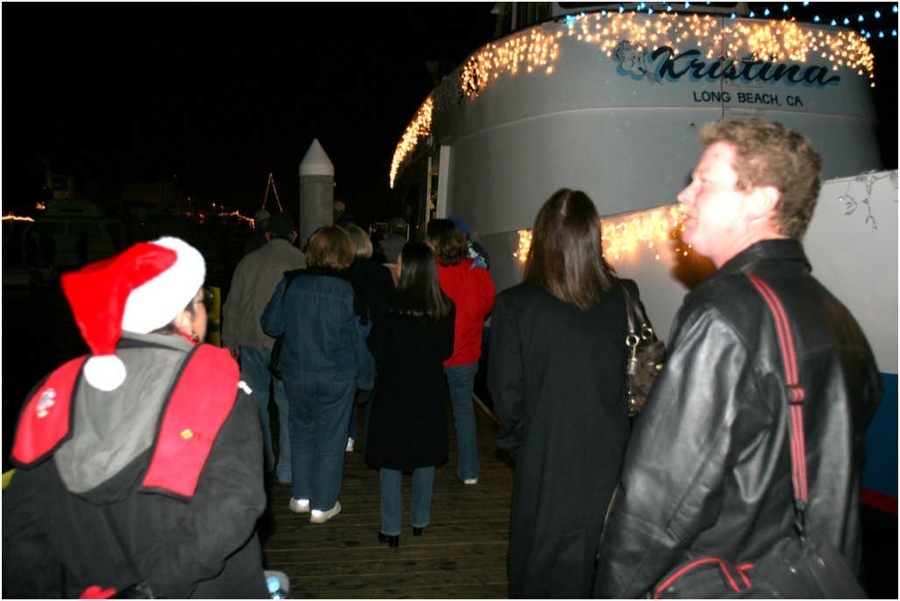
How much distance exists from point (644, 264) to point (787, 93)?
3.68 m

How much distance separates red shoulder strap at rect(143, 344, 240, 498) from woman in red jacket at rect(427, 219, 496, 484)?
3360 mm

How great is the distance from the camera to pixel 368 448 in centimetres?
431

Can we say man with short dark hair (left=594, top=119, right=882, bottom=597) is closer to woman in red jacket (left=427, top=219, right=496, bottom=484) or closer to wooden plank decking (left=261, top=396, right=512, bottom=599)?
wooden plank decking (left=261, top=396, right=512, bottom=599)

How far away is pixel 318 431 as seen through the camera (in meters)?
4.70

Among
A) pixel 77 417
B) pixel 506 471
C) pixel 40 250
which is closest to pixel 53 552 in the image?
pixel 77 417

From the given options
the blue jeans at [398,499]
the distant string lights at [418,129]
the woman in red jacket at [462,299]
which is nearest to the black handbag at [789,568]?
the blue jeans at [398,499]

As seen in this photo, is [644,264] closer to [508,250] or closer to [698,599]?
[508,250]

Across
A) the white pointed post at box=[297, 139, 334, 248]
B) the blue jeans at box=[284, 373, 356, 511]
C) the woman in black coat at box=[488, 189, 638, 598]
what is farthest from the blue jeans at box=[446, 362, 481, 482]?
the white pointed post at box=[297, 139, 334, 248]

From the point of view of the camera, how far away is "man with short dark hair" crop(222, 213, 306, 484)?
542 centimetres

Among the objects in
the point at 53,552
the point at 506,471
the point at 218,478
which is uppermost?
the point at 218,478

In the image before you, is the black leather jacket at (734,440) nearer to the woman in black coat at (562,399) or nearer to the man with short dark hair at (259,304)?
the woman in black coat at (562,399)

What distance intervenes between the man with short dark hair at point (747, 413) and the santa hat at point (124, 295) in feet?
4.34

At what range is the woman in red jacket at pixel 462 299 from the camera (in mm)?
5176

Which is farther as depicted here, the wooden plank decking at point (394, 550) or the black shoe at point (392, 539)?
the black shoe at point (392, 539)
